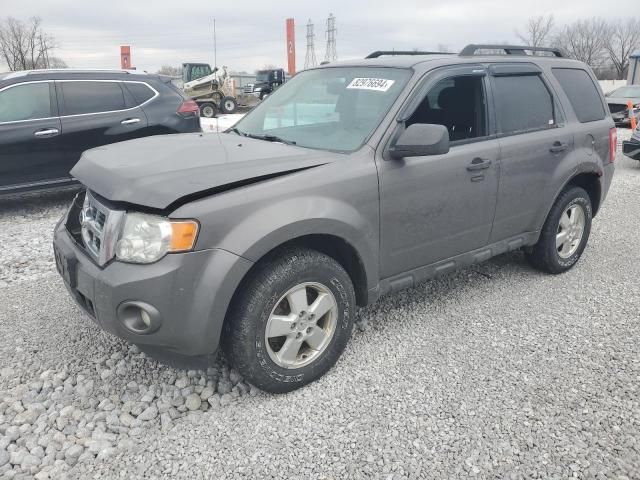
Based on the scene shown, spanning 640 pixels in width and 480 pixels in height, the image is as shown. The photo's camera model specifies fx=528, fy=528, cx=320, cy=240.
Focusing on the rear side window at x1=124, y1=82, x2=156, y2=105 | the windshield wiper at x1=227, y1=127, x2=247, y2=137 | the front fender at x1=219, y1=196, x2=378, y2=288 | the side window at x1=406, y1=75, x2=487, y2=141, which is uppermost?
the rear side window at x1=124, y1=82, x2=156, y2=105

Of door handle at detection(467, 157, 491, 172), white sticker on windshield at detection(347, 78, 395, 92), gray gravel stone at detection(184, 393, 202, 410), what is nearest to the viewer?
gray gravel stone at detection(184, 393, 202, 410)

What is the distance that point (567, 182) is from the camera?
4.30 m

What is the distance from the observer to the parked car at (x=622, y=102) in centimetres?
1667

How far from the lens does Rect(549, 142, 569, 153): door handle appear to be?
4.07m

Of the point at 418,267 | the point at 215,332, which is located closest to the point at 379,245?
the point at 418,267

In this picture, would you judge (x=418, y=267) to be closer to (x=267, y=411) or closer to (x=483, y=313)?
(x=483, y=313)

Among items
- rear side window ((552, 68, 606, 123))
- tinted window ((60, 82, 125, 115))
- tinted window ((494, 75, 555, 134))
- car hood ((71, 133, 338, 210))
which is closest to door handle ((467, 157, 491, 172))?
tinted window ((494, 75, 555, 134))

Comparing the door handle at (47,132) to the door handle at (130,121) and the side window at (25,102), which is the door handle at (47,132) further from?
the door handle at (130,121)

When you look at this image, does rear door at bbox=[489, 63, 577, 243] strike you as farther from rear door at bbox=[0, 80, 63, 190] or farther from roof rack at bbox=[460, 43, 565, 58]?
rear door at bbox=[0, 80, 63, 190]

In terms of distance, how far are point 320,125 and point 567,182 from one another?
7.22ft

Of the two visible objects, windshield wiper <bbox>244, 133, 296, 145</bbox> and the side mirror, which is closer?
the side mirror

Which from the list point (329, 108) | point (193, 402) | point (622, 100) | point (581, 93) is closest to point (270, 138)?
point (329, 108)

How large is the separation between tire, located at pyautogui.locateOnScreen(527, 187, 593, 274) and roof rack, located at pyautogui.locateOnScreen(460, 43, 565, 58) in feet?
3.95

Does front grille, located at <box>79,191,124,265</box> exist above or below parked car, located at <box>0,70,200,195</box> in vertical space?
below
